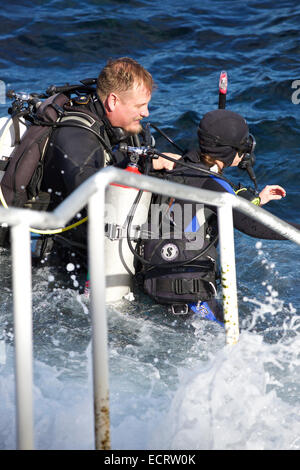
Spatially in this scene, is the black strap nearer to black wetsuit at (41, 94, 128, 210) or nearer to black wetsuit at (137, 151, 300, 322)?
black wetsuit at (137, 151, 300, 322)

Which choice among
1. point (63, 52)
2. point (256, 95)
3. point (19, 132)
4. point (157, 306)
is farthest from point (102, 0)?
point (157, 306)

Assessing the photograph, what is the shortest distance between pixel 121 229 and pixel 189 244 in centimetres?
38

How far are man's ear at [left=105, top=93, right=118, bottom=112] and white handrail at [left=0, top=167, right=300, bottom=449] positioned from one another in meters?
1.53

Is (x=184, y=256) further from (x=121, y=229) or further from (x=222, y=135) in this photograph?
(x=222, y=135)

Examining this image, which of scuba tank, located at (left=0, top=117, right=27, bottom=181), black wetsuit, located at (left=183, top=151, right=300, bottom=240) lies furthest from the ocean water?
scuba tank, located at (left=0, top=117, right=27, bottom=181)

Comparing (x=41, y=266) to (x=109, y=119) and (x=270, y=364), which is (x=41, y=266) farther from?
(x=270, y=364)

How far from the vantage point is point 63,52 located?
895 cm

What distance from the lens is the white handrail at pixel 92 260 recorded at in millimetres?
1837

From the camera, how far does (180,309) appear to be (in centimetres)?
366

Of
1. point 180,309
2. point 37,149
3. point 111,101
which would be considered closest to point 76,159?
point 37,149

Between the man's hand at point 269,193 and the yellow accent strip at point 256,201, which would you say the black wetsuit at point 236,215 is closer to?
the yellow accent strip at point 256,201

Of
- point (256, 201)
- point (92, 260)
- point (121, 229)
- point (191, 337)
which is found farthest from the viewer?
point (256, 201)

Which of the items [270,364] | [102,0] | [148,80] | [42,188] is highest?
[102,0]

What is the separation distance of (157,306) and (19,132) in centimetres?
134
